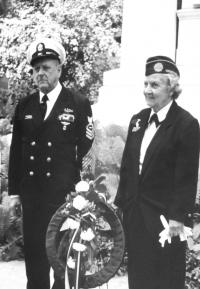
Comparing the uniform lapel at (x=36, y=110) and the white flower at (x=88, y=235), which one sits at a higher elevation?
the uniform lapel at (x=36, y=110)

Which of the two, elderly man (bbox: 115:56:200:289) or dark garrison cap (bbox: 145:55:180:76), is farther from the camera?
dark garrison cap (bbox: 145:55:180:76)

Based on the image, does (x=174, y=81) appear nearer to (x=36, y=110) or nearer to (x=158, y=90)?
(x=158, y=90)

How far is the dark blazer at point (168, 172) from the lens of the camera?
3482mm

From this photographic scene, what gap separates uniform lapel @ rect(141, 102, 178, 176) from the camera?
11.8 feet

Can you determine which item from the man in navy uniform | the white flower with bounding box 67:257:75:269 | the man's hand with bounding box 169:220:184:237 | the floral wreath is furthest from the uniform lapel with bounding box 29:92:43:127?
the man's hand with bounding box 169:220:184:237

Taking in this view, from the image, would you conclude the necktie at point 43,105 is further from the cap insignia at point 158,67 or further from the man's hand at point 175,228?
the man's hand at point 175,228

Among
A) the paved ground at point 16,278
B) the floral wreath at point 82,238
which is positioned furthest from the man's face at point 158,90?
the paved ground at point 16,278

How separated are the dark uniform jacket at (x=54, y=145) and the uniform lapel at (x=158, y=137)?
2.28ft

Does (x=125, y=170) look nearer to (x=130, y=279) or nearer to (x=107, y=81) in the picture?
(x=130, y=279)

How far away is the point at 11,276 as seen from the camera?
5.48 metres

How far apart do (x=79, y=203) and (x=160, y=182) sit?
521 millimetres

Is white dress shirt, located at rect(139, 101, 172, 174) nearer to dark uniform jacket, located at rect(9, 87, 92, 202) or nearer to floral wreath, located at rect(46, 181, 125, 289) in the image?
floral wreath, located at rect(46, 181, 125, 289)

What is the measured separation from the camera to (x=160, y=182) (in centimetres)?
358

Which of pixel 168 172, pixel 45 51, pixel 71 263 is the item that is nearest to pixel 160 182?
pixel 168 172
